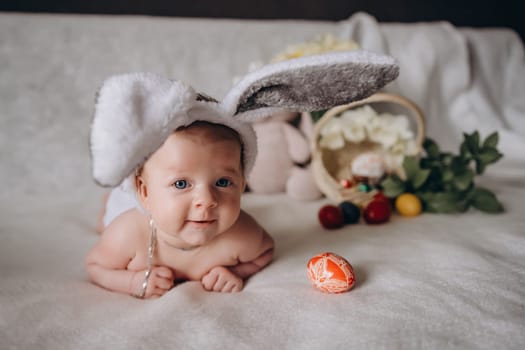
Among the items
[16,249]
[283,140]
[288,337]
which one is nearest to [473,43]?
[283,140]

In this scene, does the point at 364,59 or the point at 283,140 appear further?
the point at 283,140

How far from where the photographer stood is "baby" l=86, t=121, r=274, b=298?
68cm

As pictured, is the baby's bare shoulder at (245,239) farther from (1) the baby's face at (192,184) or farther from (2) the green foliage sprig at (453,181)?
(2) the green foliage sprig at (453,181)

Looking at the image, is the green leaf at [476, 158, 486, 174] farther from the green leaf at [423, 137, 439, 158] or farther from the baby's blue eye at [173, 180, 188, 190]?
the baby's blue eye at [173, 180, 188, 190]

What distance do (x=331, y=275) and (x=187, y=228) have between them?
0.86ft

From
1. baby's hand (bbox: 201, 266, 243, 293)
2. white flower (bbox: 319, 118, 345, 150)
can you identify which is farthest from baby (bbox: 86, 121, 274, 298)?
white flower (bbox: 319, 118, 345, 150)

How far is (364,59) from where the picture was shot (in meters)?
0.61

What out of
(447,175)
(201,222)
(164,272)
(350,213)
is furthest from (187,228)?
(447,175)

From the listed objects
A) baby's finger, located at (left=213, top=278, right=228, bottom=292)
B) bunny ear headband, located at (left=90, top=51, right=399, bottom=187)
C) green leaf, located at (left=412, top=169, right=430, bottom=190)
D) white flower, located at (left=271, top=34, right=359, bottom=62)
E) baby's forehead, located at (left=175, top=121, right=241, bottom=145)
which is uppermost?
white flower, located at (left=271, top=34, right=359, bottom=62)

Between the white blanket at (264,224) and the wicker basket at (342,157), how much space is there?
10 cm

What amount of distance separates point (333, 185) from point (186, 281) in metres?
0.67

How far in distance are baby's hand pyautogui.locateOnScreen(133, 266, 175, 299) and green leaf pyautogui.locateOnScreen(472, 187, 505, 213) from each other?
899mm

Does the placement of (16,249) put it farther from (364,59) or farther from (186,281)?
(364,59)

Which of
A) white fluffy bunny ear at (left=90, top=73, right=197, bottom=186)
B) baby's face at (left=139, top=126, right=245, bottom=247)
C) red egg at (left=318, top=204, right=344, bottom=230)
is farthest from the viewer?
red egg at (left=318, top=204, right=344, bottom=230)
